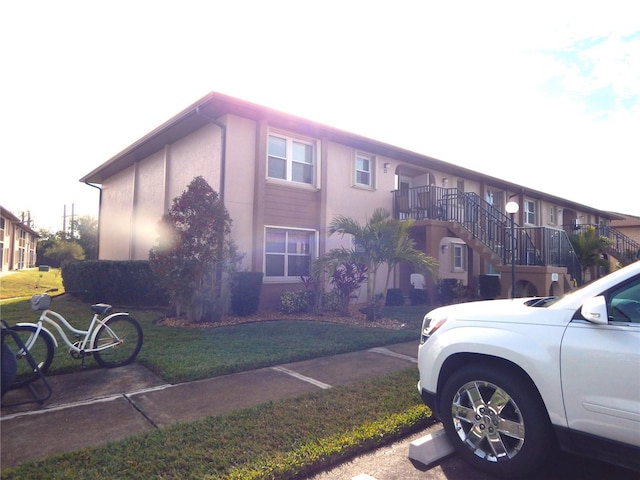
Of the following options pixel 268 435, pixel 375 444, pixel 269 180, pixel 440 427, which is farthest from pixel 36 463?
pixel 269 180

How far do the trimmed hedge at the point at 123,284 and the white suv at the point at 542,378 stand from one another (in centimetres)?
991

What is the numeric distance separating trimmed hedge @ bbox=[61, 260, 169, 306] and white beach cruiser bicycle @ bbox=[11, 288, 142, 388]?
19.1 ft

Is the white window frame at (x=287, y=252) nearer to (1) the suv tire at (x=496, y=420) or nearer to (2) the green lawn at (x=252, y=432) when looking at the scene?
(2) the green lawn at (x=252, y=432)

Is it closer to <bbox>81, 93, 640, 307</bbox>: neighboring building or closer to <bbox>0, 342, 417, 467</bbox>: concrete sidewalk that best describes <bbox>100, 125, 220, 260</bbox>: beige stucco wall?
<bbox>81, 93, 640, 307</bbox>: neighboring building

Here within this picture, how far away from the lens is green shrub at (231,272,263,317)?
9570 mm

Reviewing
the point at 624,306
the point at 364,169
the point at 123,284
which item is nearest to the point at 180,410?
the point at 624,306

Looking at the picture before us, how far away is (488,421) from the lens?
116 inches

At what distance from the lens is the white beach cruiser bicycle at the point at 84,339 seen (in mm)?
4531

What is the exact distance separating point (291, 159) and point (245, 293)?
4355mm

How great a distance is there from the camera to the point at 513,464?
9.07ft

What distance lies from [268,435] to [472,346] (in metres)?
1.86

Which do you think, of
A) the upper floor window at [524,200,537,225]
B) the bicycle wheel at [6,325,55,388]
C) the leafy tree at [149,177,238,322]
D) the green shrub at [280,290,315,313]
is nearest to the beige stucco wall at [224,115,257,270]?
the leafy tree at [149,177,238,322]

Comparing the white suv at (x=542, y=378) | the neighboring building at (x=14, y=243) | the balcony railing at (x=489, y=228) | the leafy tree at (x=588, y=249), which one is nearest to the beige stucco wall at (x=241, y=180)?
the balcony railing at (x=489, y=228)

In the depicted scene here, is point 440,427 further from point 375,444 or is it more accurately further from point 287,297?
point 287,297
